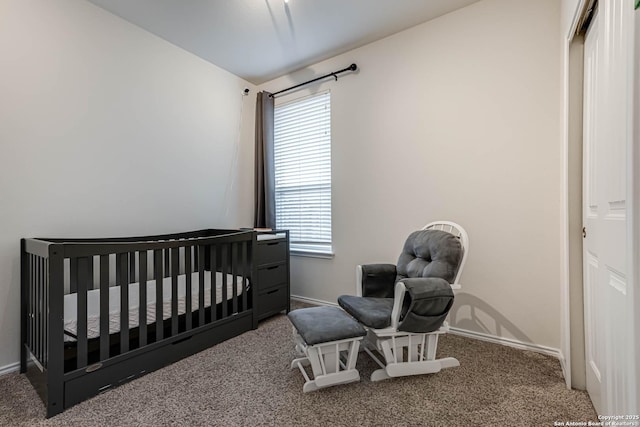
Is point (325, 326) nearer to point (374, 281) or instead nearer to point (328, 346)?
point (328, 346)

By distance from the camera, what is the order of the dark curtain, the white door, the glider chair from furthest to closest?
the dark curtain < the glider chair < the white door

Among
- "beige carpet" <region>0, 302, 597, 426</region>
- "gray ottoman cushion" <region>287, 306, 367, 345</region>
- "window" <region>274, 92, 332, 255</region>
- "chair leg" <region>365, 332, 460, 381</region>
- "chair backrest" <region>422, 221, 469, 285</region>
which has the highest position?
"window" <region>274, 92, 332, 255</region>

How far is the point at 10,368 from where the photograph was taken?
1.80 metres

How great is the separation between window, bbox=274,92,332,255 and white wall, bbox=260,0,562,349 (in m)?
0.22

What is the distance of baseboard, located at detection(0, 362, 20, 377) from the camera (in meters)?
1.77

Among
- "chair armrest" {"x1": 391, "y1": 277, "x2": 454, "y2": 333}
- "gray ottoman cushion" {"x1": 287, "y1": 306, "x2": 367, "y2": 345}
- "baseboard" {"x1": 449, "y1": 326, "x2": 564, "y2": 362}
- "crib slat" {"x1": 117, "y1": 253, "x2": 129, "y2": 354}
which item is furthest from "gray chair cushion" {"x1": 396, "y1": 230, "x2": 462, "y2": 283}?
"crib slat" {"x1": 117, "y1": 253, "x2": 129, "y2": 354}

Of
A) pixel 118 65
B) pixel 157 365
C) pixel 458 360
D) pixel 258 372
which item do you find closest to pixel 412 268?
pixel 458 360

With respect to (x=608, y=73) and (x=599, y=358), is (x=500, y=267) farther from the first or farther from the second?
(x=608, y=73)

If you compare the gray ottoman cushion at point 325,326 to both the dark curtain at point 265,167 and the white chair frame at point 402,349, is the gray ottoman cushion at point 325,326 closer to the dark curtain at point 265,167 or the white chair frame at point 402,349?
the white chair frame at point 402,349

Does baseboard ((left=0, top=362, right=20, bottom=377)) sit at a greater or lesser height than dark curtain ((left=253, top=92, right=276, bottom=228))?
lesser

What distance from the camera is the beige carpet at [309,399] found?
135 centimetres

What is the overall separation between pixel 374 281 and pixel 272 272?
3.37 ft

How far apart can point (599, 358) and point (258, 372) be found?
167 cm

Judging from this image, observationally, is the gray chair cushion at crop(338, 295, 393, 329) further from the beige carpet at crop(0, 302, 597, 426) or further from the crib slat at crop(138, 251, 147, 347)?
the crib slat at crop(138, 251, 147, 347)
